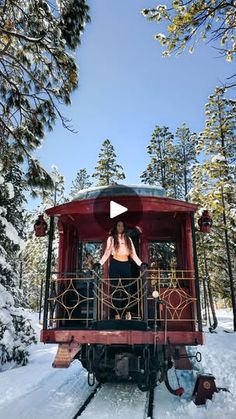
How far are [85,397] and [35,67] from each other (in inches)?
283

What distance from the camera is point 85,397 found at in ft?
21.2

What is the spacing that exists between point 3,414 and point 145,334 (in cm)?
262

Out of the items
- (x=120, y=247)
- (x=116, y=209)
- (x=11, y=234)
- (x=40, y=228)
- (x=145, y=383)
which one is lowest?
(x=145, y=383)

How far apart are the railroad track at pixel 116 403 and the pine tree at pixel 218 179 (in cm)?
974

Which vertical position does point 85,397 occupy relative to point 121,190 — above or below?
below

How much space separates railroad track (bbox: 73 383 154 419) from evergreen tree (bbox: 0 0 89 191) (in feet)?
15.6

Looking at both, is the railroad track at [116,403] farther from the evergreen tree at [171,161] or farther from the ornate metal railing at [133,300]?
the evergreen tree at [171,161]

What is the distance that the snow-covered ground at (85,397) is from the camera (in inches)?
209

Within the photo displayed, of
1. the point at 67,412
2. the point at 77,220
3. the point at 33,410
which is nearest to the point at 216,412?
the point at 67,412

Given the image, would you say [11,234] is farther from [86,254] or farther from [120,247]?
[120,247]

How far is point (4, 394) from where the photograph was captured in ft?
21.6

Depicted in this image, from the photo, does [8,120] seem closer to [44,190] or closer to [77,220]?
[44,190]

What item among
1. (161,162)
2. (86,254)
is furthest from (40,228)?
(161,162)

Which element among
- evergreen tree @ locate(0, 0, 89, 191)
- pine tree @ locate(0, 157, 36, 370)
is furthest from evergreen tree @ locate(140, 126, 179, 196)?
evergreen tree @ locate(0, 0, 89, 191)
